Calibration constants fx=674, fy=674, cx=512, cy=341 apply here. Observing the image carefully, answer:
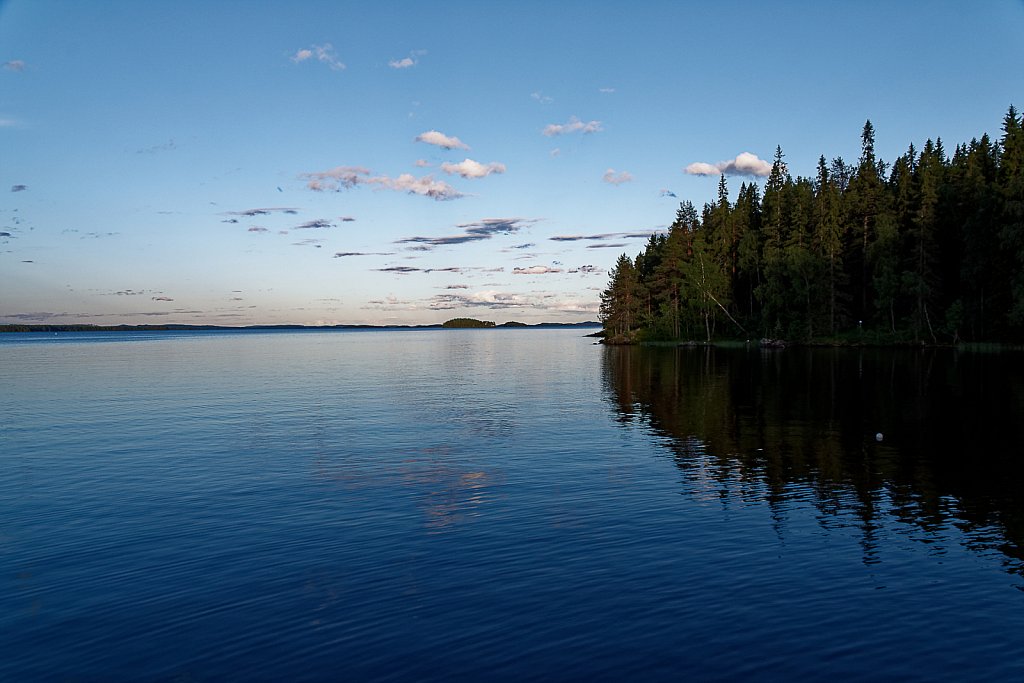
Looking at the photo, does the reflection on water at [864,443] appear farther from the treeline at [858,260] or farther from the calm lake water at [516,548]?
the treeline at [858,260]

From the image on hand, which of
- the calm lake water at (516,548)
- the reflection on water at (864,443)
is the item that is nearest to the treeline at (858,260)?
the reflection on water at (864,443)

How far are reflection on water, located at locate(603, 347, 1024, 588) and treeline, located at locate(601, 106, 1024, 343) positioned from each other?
29551 mm

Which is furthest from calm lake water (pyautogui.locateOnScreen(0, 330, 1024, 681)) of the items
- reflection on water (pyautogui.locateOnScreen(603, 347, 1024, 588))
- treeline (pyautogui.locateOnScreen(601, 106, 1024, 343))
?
treeline (pyautogui.locateOnScreen(601, 106, 1024, 343))

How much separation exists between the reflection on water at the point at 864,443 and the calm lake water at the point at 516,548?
0.24 m

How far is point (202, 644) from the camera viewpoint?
15.1 m

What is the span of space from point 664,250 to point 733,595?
163 metres

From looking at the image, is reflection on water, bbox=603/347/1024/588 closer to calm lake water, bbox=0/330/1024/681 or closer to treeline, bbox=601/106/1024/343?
calm lake water, bbox=0/330/1024/681

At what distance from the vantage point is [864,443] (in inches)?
1496

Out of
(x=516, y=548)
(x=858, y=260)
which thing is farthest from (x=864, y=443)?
(x=858, y=260)

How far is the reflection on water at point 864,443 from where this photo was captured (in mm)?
24125

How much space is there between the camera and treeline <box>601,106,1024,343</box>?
4008 inches

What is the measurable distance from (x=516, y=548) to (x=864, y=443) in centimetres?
2594

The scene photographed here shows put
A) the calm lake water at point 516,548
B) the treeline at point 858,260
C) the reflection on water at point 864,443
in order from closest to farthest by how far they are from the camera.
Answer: the calm lake water at point 516,548, the reflection on water at point 864,443, the treeline at point 858,260

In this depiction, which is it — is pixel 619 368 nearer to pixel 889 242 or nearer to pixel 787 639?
pixel 889 242
